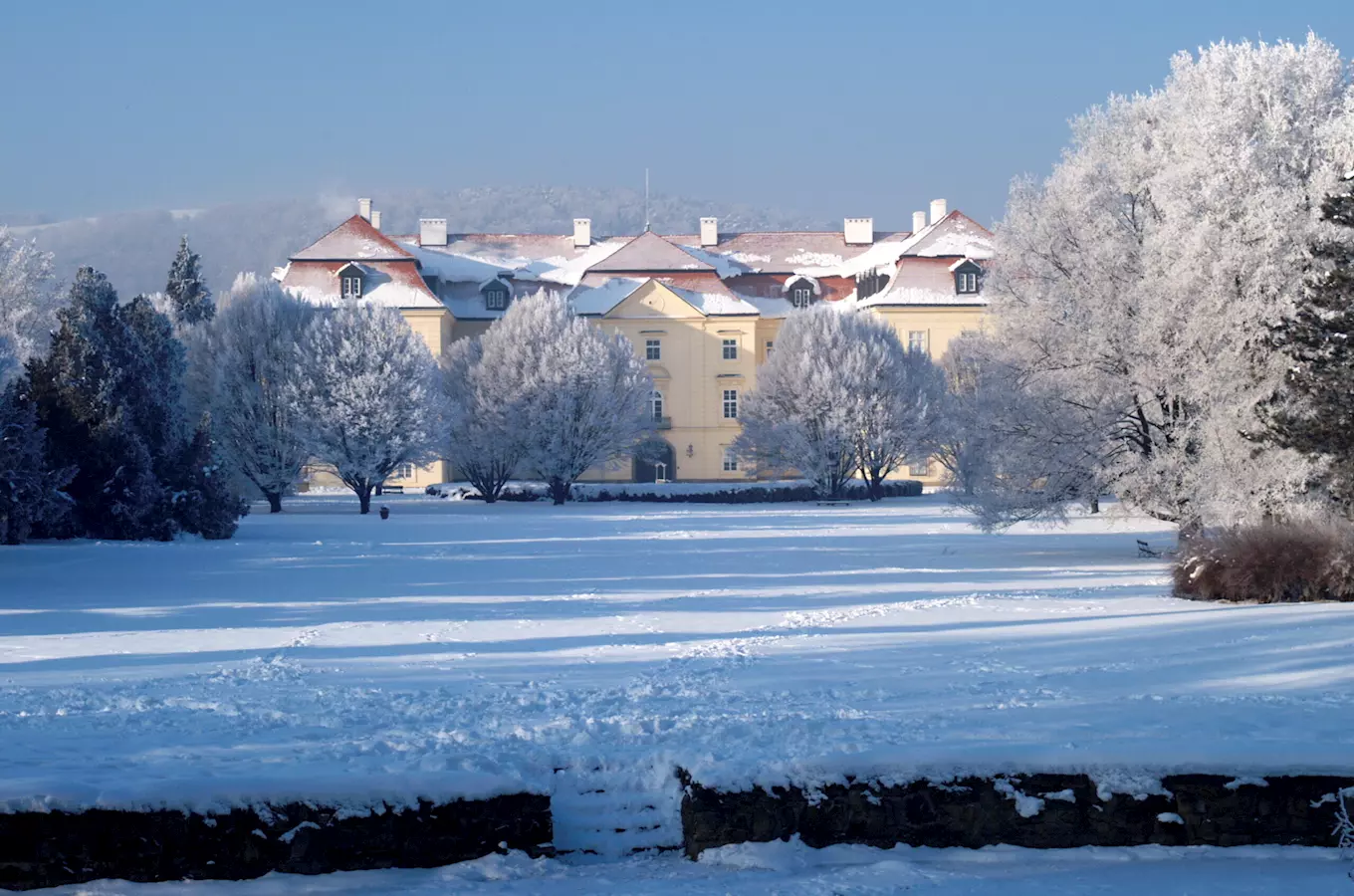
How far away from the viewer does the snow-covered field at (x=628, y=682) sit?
7859 mm

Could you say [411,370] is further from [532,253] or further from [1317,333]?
[1317,333]

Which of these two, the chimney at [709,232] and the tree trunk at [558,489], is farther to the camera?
the chimney at [709,232]

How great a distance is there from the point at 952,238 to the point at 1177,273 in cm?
4757

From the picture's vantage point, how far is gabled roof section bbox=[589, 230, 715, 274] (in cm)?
6881

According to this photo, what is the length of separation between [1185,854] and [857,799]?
1.82 m

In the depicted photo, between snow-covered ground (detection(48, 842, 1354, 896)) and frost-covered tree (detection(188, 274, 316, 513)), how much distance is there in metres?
38.8

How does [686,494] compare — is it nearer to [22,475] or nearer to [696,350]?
[696,350]

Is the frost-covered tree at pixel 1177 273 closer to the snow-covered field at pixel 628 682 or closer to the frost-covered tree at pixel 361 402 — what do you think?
the snow-covered field at pixel 628 682

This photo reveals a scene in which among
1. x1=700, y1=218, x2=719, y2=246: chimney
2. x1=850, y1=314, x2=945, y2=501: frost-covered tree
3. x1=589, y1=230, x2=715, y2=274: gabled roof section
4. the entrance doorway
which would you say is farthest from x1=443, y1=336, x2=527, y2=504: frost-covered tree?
x1=700, y1=218, x2=719, y2=246: chimney

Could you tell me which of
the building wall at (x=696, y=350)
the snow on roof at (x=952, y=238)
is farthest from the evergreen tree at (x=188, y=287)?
the snow on roof at (x=952, y=238)

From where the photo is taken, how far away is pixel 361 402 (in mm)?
45812

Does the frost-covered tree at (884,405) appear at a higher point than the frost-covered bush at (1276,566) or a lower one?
higher

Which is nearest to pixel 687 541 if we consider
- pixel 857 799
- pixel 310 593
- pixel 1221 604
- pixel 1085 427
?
pixel 1085 427

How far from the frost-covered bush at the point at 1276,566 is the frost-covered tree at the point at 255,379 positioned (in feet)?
113
